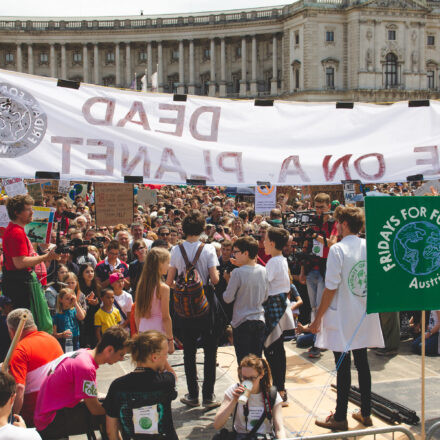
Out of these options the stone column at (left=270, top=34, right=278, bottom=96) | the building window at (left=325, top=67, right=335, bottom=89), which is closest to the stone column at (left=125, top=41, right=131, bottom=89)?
the stone column at (left=270, top=34, right=278, bottom=96)

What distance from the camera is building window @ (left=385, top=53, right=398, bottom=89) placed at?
221 ft

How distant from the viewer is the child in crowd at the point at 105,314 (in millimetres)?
7535

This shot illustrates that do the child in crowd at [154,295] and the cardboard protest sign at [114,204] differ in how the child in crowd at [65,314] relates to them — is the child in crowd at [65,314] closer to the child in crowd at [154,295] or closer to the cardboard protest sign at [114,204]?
the child in crowd at [154,295]

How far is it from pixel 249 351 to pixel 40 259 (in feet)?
6.54

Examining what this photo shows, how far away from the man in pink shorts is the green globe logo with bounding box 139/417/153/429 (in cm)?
46

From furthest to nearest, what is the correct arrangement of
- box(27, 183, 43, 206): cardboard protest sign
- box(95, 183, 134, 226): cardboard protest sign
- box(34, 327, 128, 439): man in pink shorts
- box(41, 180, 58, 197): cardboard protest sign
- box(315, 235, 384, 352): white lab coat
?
box(41, 180, 58, 197): cardboard protest sign, box(27, 183, 43, 206): cardboard protest sign, box(95, 183, 134, 226): cardboard protest sign, box(315, 235, 384, 352): white lab coat, box(34, 327, 128, 439): man in pink shorts

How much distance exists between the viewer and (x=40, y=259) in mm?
4965

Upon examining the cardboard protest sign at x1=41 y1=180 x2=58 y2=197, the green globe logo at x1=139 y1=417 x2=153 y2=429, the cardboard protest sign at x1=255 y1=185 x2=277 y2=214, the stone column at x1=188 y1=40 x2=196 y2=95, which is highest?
the stone column at x1=188 y1=40 x2=196 y2=95

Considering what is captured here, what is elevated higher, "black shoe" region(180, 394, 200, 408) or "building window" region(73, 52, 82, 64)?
"building window" region(73, 52, 82, 64)

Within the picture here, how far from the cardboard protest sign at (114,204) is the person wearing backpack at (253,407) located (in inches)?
236

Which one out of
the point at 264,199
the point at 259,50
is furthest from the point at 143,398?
the point at 259,50

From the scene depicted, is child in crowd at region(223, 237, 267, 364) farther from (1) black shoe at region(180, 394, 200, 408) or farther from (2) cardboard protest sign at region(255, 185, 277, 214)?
(2) cardboard protest sign at region(255, 185, 277, 214)

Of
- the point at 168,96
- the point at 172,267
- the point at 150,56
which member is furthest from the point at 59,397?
the point at 150,56

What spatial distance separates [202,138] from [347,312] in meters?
1.82
